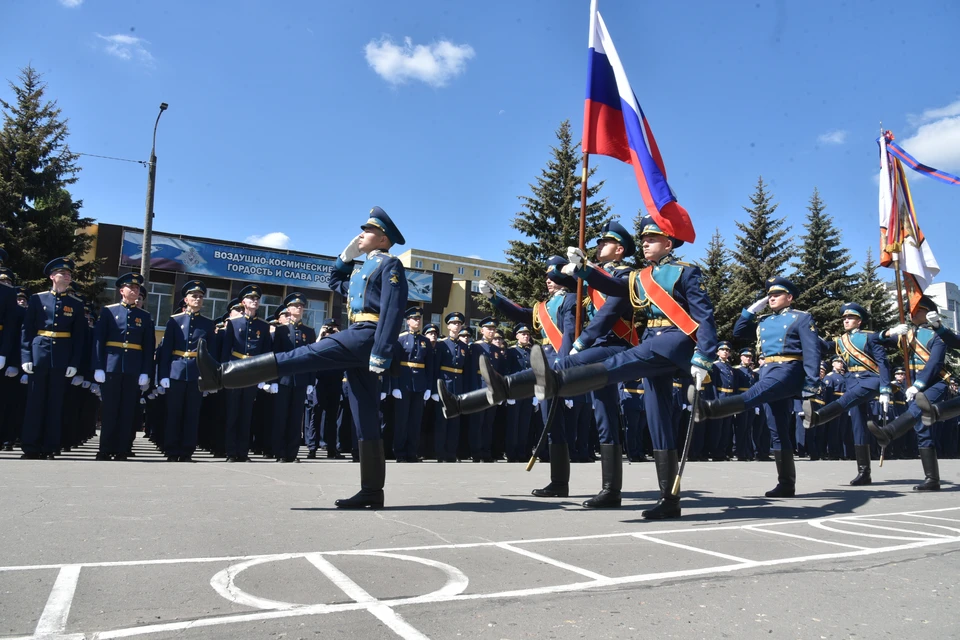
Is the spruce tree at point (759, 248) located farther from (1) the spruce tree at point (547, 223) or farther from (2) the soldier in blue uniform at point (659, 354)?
(2) the soldier in blue uniform at point (659, 354)

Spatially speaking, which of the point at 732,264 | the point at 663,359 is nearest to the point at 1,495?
the point at 663,359

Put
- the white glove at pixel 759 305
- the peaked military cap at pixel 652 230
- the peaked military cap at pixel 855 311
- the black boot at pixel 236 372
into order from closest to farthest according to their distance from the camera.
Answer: the black boot at pixel 236 372, the peaked military cap at pixel 652 230, the white glove at pixel 759 305, the peaked military cap at pixel 855 311

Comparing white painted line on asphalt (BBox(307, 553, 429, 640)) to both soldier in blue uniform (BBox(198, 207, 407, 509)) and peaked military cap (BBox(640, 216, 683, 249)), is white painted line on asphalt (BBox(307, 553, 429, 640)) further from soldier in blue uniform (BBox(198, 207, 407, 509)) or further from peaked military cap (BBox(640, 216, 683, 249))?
peaked military cap (BBox(640, 216, 683, 249))

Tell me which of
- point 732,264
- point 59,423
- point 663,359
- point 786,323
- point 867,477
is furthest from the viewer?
Answer: point 732,264

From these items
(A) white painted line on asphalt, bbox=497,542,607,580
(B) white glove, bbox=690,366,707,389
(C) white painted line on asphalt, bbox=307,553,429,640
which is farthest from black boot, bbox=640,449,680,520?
(C) white painted line on asphalt, bbox=307,553,429,640

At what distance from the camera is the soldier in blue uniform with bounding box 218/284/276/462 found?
401 inches

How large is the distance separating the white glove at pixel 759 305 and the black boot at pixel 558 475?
8.49 feet

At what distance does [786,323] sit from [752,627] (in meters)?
5.37

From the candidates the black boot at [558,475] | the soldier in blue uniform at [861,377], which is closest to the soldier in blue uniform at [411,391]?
the black boot at [558,475]

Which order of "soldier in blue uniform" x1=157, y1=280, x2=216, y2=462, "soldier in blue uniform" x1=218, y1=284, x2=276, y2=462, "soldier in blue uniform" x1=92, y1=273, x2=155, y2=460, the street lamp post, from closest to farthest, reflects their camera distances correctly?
"soldier in blue uniform" x1=92, y1=273, x2=155, y2=460 < "soldier in blue uniform" x1=157, y1=280, x2=216, y2=462 < "soldier in blue uniform" x1=218, y1=284, x2=276, y2=462 < the street lamp post

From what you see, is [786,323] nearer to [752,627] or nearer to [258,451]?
[752,627]

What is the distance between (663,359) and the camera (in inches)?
217

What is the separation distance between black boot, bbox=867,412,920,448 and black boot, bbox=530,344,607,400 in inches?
211

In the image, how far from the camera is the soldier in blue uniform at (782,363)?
7250 millimetres
